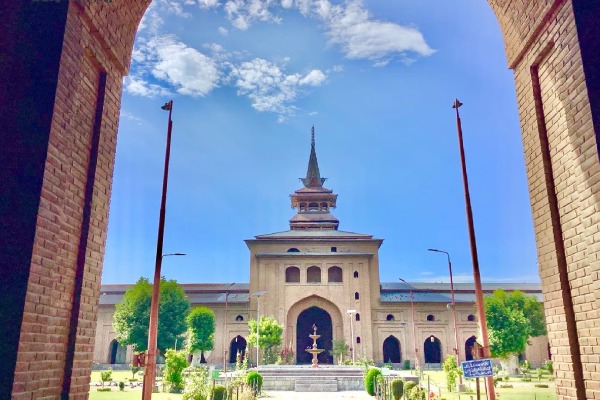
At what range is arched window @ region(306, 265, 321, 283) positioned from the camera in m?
42.8

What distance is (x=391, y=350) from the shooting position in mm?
43344

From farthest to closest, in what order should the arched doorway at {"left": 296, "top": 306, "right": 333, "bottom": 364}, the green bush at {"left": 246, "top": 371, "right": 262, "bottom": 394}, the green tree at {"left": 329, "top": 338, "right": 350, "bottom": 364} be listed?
the arched doorway at {"left": 296, "top": 306, "right": 333, "bottom": 364}
the green tree at {"left": 329, "top": 338, "right": 350, "bottom": 364}
the green bush at {"left": 246, "top": 371, "right": 262, "bottom": 394}

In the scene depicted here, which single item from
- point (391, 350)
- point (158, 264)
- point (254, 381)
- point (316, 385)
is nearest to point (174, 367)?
point (254, 381)

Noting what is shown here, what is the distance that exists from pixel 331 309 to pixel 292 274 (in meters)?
4.65

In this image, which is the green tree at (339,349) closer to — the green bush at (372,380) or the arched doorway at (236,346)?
the arched doorway at (236,346)

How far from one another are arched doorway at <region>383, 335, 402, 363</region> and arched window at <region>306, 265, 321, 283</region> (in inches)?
330

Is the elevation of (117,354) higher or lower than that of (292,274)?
lower

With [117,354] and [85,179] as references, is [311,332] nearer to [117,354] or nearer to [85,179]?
[117,354]

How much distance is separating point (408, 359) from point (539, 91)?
3863cm

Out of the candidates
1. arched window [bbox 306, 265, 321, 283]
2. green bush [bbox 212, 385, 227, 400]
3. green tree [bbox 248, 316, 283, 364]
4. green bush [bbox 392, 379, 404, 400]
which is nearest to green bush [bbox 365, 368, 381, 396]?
green bush [bbox 392, 379, 404, 400]

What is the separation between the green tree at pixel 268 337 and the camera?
3738 cm

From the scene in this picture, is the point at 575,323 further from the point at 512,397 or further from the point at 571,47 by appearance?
the point at 512,397

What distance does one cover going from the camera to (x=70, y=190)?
5.07 metres

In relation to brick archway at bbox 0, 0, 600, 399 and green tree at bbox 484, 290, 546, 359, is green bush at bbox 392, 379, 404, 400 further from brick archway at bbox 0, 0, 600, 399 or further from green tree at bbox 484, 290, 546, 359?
green tree at bbox 484, 290, 546, 359
